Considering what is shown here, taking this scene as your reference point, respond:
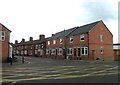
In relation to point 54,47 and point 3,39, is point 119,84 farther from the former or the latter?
point 54,47

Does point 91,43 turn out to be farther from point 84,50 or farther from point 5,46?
point 5,46

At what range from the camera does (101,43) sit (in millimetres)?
50844

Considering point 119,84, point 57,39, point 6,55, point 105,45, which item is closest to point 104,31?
point 105,45

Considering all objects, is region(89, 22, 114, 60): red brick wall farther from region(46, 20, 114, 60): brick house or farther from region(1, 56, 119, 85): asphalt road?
region(1, 56, 119, 85): asphalt road

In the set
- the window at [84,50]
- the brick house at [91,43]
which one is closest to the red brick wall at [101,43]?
the brick house at [91,43]

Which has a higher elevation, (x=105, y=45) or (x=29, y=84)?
(x=105, y=45)

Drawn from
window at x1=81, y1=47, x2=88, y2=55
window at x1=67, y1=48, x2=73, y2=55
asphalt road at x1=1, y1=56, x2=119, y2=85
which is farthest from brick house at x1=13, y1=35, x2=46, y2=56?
asphalt road at x1=1, y1=56, x2=119, y2=85

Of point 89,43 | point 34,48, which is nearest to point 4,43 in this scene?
point 89,43

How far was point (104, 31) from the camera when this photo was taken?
169 ft

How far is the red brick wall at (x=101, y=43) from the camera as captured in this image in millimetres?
48906

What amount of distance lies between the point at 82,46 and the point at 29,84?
3822 centimetres

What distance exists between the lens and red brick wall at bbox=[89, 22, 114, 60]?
48906 millimetres

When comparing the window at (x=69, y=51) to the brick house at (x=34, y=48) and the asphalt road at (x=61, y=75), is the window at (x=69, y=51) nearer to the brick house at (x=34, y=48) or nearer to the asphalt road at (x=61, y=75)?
the brick house at (x=34, y=48)

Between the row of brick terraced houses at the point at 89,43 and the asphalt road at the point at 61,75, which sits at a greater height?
the row of brick terraced houses at the point at 89,43
